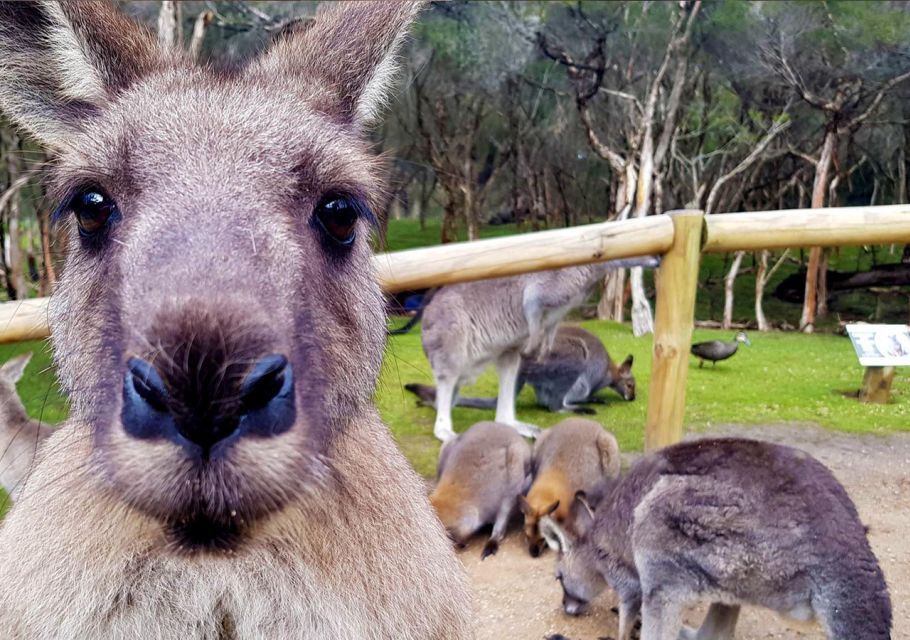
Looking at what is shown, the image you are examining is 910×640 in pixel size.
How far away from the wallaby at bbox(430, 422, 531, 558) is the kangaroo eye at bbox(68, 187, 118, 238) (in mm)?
3061

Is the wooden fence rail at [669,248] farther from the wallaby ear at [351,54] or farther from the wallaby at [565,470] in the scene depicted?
the wallaby ear at [351,54]

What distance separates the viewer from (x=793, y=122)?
36.9ft

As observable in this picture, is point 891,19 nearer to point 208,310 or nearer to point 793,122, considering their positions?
point 793,122

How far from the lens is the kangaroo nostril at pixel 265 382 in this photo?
3.37 feet

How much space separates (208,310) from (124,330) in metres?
0.22

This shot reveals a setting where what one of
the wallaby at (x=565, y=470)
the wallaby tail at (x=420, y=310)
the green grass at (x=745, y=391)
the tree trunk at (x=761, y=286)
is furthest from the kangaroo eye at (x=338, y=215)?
the tree trunk at (x=761, y=286)

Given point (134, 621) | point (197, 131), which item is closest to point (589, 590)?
point (134, 621)

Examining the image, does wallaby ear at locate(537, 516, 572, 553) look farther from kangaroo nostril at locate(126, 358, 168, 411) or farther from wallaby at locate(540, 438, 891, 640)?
kangaroo nostril at locate(126, 358, 168, 411)

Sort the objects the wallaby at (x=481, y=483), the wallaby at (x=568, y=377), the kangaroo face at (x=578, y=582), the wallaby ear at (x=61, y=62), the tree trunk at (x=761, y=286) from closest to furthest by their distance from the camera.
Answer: the wallaby ear at (x=61, y=62) → the kangaroo face at (x=578, y=582) → the wallaby at (x=481, y=483) → the wallaby at (x=568, y=377) → the tree trunk at (x=761, y=286)

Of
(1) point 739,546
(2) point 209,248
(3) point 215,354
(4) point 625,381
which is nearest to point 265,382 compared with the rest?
(3) point 215,354

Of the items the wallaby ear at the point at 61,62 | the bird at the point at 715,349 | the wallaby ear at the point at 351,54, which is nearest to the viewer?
the wallaby ear at the point at 61,62

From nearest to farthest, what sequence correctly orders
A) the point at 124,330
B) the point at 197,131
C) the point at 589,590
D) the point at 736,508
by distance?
the point at 124,330
the point at 197,131
the point at 736,508
the point at 589,590

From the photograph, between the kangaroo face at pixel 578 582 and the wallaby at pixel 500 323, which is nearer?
the kangaroo face at pixel 578 582

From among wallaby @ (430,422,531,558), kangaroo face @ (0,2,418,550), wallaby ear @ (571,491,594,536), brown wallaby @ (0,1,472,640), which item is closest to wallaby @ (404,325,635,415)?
wallaby @ (430,422,531,558)
